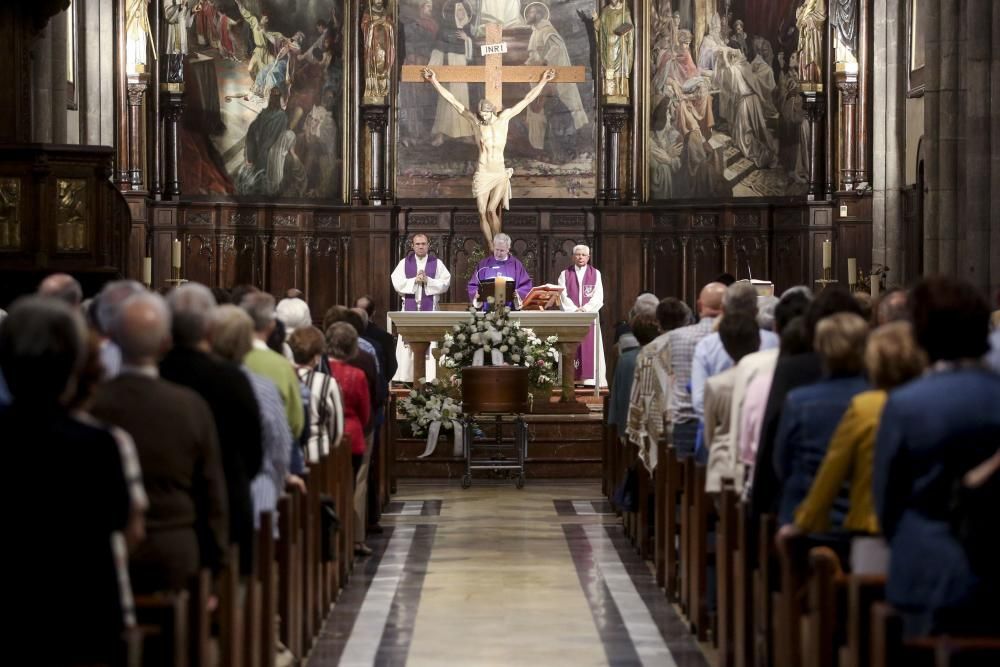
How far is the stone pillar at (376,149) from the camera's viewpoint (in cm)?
2589

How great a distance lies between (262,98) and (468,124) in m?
3.08

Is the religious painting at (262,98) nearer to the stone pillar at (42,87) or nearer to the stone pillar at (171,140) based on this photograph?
the stone pillar at (171,140)

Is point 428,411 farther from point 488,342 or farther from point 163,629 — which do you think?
point 163,629

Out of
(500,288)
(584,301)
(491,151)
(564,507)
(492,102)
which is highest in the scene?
(492,102)

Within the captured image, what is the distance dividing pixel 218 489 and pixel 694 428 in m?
5.30

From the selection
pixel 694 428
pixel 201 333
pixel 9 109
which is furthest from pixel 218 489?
pixel 9 109

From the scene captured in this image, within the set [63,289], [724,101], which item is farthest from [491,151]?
[63,289]

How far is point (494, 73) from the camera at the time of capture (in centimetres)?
2380

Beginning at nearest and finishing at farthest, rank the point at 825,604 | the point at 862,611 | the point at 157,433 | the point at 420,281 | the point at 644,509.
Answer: the point at 862,611 < the point at 157,433 < the point at 825,604 < the point at 644,509 < the point at 420,281

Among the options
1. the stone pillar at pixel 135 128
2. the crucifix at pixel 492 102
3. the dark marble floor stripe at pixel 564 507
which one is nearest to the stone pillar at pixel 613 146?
the crucifix at pixel 492 102

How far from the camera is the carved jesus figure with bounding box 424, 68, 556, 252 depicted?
76.5ft

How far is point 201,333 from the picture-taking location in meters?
6.83

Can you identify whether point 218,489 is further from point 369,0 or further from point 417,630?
point 369,0

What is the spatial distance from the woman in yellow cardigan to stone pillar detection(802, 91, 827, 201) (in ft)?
58.9
